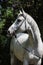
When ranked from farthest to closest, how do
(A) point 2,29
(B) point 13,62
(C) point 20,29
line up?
1. (A) point 2,29
2. (B) point 13,62
3. (C) point 20,29

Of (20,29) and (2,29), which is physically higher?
(20,29)

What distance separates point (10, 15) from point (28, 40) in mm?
2041

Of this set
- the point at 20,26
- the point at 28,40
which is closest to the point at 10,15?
the point at 28,40

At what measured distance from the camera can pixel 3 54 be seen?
8039 millimetres

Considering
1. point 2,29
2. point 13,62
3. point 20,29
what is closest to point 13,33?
point 20,29

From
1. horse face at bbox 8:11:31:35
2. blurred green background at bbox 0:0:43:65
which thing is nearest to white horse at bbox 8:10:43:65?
horse face at bbox 8:11:31:35

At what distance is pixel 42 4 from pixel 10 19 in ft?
2.72

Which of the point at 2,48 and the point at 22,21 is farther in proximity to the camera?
the point at 2,48

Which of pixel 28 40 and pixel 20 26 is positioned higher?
pixel 20 26

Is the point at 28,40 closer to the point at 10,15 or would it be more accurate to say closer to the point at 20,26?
the point at 20,26

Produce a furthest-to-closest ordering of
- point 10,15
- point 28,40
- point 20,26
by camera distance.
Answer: point 10,15 < point 28,40 < point 20,26

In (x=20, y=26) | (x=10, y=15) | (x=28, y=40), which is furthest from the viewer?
(x=10, y=15)

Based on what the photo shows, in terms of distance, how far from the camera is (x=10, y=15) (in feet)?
25.5

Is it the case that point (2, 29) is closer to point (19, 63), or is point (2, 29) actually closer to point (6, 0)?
point (6, 0)
